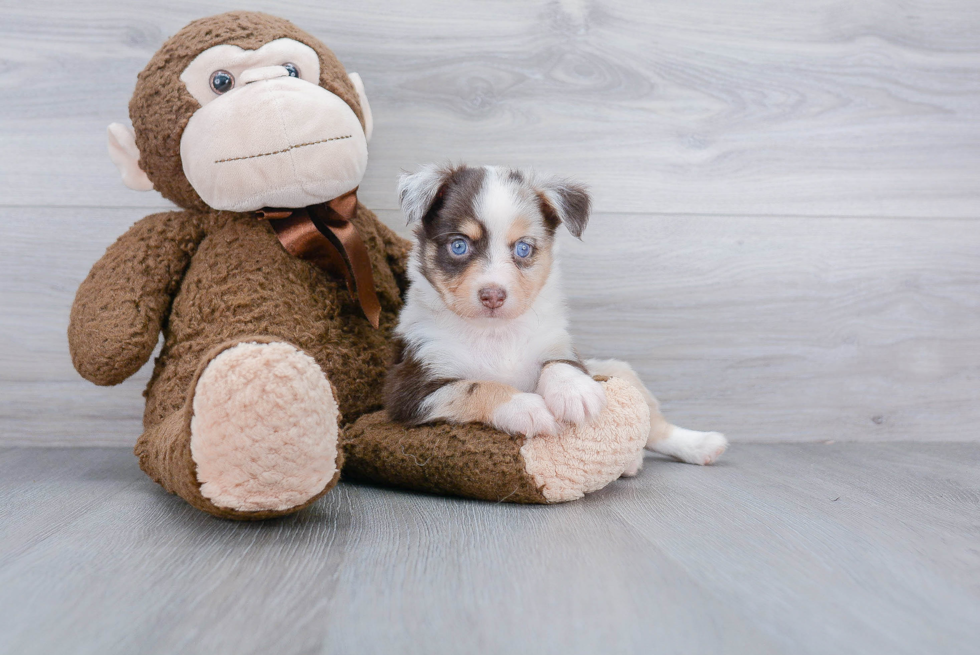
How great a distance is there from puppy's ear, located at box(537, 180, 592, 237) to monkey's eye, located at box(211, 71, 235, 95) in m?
0.87

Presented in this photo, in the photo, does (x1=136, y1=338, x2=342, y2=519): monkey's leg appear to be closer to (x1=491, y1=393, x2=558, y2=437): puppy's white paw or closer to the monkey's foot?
the monkey's foot

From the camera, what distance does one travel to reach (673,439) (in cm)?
228

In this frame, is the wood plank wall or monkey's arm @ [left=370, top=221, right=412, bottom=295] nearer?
monkey's arm @ [left=370, top=221, right=412, bottom=295]

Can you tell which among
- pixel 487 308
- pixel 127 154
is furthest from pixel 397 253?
pixel 127 154

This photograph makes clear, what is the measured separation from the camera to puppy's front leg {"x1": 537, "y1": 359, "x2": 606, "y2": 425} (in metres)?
1.67

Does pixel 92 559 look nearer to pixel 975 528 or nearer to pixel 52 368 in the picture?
pixel 52 368

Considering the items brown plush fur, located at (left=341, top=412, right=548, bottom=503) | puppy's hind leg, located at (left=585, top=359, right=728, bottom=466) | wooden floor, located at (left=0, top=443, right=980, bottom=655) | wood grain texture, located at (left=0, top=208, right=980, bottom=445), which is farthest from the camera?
wood grain texture, located at (left=0, top=208, right=980, bottom=445)

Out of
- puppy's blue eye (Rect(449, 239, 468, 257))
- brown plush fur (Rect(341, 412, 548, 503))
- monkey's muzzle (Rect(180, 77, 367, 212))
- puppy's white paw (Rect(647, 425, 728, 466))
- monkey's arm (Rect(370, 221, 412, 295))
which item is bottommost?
puppy's white paw (Rect(647, 425, 728, 466))

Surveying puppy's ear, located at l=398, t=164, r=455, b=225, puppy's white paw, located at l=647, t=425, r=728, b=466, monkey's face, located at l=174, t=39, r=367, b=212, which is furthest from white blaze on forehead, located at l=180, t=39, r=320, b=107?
puppy's white paw, located at l=647, t=425, r=728, b=466

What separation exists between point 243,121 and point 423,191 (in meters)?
0.48

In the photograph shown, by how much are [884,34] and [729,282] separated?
1.10 meters

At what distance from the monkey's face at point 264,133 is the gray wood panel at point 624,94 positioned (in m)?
0.67

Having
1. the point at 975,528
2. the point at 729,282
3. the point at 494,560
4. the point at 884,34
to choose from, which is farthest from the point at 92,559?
the point at 884,34

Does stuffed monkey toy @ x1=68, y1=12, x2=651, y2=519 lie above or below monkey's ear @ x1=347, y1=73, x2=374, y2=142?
below
